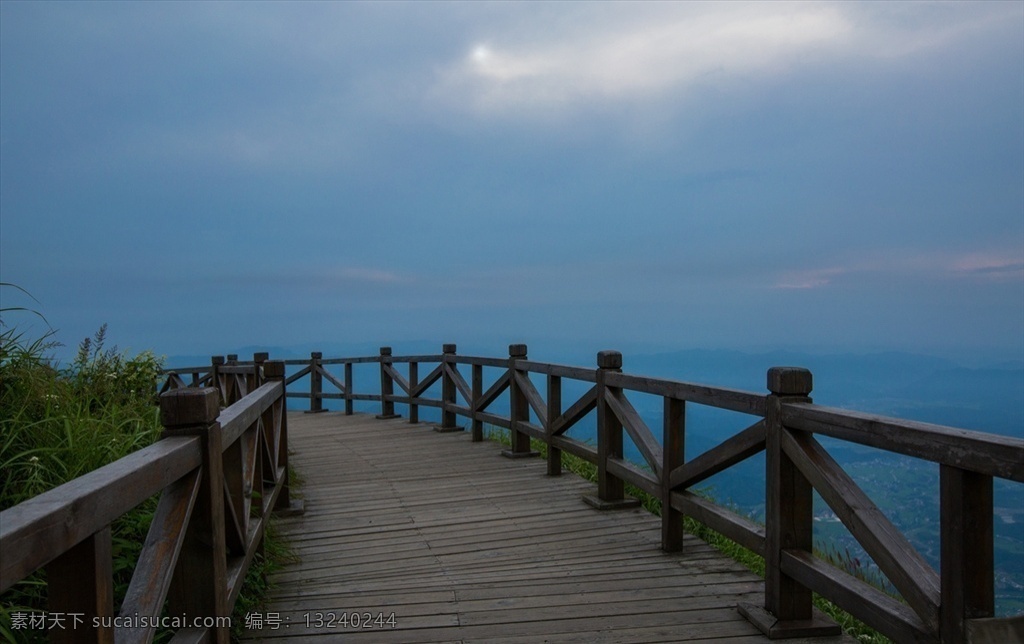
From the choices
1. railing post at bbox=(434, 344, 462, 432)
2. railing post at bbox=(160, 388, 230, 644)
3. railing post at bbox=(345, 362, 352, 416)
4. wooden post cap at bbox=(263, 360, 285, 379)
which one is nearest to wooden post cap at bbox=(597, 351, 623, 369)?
wooden post cap at bbox=(263, 360, 285, 379)

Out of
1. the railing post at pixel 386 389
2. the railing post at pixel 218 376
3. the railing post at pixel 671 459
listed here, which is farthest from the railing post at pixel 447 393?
the railing post at pixel 671 459

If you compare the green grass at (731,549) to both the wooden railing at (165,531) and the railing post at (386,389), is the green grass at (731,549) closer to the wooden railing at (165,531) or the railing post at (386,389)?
the wooden railing at (165,531)

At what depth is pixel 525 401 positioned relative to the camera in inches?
333

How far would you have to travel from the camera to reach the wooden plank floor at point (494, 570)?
3.78 m

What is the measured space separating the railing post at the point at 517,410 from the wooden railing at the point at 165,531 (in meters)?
3.82

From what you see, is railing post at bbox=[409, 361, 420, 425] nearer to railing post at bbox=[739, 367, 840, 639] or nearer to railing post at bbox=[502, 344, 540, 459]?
railing post at bbox=[502, 344, 540, 459]

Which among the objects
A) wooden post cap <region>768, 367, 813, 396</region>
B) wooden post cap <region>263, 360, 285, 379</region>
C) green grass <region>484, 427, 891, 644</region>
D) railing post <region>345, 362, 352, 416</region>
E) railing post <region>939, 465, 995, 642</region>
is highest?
wooden post cap <region>768, 367, 813, 396</region>

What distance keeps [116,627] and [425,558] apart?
9.76 ft

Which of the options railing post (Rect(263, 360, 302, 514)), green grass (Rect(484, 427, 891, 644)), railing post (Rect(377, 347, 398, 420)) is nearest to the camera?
green grass (Rect(484, 427, 891, 644))

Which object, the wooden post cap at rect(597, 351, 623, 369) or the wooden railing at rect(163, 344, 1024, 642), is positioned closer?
the wooden railing at rect(163, 344, 1024, 642)

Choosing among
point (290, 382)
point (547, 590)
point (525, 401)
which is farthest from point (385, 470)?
point (290, 382)

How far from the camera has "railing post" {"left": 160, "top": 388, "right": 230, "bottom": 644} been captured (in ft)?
9.78

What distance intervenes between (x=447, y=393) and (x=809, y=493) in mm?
7911

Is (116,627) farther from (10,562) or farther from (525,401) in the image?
(525,401)
